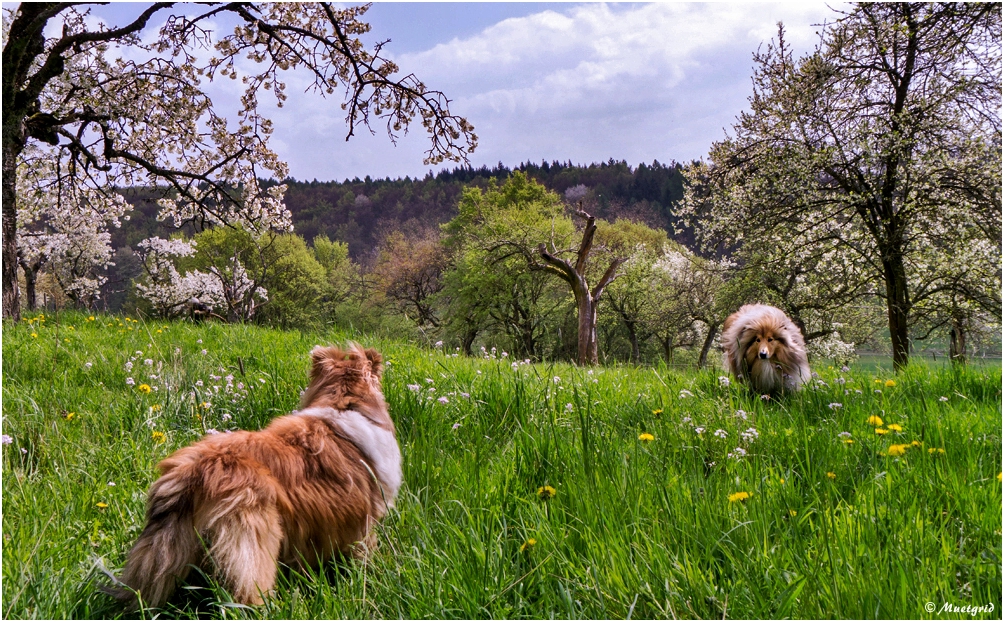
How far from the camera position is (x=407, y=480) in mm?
3133

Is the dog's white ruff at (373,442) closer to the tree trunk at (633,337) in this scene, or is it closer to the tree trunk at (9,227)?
the tree trunk at (9,227)

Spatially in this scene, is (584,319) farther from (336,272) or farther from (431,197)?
(431,197)

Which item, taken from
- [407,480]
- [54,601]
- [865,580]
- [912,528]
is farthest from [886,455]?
[54,601]

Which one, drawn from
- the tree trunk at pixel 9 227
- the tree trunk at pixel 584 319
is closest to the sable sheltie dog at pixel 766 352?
the tree trunk at pixel 9 227

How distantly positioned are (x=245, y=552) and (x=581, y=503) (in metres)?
1.31

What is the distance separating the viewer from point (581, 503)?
2.45m

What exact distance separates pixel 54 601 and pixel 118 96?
12.4 meters

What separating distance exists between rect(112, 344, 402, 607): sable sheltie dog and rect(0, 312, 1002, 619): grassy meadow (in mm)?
126

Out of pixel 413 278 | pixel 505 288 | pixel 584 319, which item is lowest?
pixel 584 319

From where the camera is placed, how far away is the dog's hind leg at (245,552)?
206 centimetres

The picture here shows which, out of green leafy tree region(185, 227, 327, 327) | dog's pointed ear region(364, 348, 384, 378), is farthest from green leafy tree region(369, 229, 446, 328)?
dog's pointed ear region(364, 348, 384, 378)

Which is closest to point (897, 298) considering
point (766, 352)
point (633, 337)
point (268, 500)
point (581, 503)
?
point (766, 352)

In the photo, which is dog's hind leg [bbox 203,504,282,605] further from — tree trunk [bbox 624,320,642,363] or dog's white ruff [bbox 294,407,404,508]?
tree trunk [bbox 624,320,642,363]

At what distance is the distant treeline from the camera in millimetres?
63031
